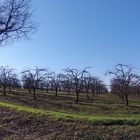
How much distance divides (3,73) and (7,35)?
195ft

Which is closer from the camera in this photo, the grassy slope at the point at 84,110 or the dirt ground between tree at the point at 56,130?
the dirt ground between tree at the point at 56,130

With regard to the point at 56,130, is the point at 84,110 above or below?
below

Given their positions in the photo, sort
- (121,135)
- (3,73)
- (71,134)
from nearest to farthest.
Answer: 1. (121,135)
2. (71,134)
3. (3,73)

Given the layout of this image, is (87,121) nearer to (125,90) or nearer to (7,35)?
(7,35)

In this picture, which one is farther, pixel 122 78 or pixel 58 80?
pixel 58 80

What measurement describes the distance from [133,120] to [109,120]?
2.99 feet

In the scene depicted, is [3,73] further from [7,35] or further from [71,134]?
[71,134]

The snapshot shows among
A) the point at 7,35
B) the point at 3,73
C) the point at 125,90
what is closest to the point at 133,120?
the point at 7,35

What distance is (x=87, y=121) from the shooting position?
45.4 feet

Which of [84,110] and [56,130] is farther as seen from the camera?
[84,110]

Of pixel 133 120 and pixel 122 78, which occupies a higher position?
pixel 122 78

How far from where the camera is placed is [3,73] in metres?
80.8

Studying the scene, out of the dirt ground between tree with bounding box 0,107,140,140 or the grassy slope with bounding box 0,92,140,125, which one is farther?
the grassy slope with bounding box 0,92,140,125

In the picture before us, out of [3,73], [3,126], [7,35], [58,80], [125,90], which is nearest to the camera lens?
[3,126]
